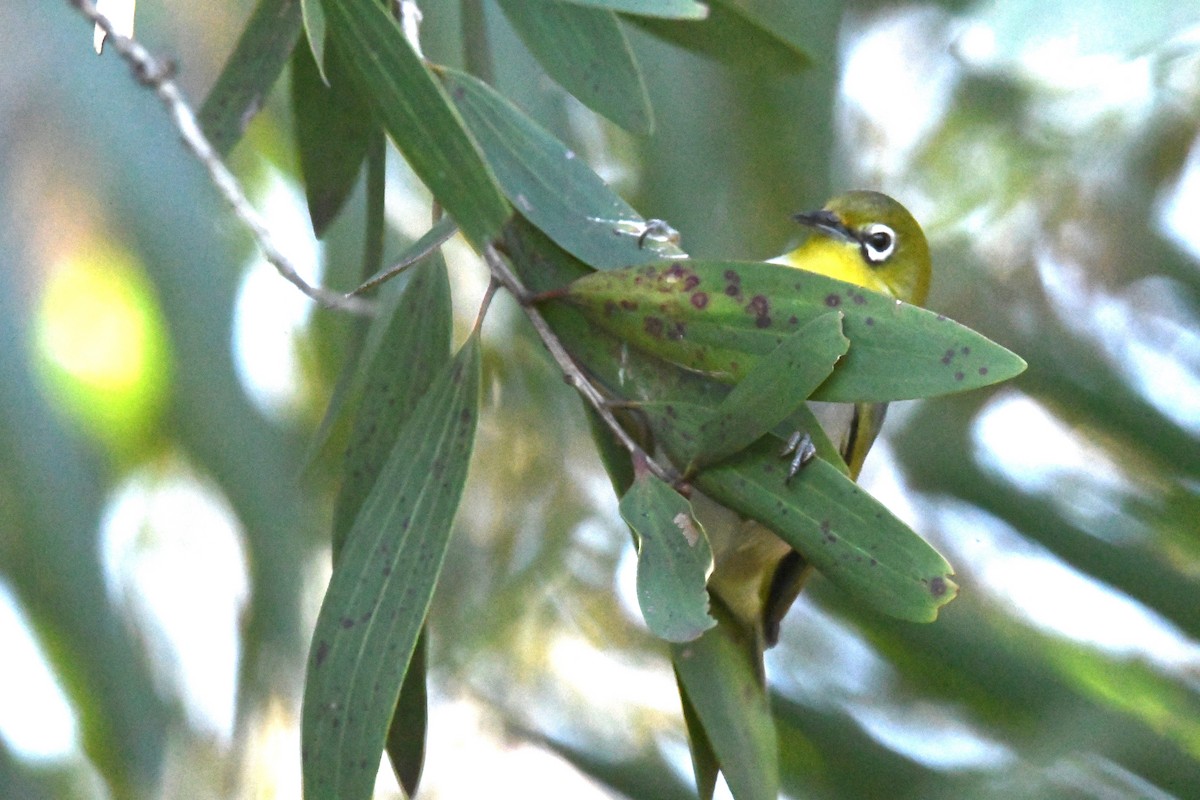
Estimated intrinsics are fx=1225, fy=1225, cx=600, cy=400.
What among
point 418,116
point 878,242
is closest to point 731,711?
point 418,116

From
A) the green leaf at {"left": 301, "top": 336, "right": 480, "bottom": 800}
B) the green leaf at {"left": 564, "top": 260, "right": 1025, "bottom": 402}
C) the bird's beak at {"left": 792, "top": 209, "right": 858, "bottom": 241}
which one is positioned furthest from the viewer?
the bird's beak at {"left": 792, "top": 209, "right": 858, "bottom": 241}

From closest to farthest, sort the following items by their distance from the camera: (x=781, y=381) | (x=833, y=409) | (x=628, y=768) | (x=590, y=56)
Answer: (x=781, y=381), (x=590, y=56), (x=833, y=409), (x=628, y=768)

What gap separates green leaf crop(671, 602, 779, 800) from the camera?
1.11m

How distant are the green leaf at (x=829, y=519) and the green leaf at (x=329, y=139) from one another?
46cm

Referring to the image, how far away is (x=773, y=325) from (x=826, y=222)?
843 mm

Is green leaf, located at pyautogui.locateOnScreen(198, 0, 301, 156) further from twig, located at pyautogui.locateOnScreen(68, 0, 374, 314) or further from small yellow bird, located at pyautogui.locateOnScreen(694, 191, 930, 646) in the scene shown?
small yellow bird, located at pyautogui.locateOnScreen(694, 191, 930, 646)

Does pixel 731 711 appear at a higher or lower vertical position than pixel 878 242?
lower

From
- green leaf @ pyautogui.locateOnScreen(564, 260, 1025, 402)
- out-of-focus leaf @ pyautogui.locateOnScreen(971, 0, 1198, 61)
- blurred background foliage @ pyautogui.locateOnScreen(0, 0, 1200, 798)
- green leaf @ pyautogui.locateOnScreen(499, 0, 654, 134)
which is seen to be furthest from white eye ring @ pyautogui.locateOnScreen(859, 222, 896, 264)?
out-of-focus leaf @ pyautogui.locateOnScreen(971, 0, 1198, 61)

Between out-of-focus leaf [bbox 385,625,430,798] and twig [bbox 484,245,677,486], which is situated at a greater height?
twig [bbox 484,245,677,486]

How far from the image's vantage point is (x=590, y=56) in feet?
3.59

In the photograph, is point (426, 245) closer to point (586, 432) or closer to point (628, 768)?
point (628, 768)

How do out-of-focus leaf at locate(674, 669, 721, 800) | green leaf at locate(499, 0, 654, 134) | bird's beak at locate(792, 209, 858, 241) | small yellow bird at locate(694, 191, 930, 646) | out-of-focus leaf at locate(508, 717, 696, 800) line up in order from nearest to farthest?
green leaf at locate(499, 0, 654, 134) < out-of-focus leaf at locate(674, 669, 721, 800) < small yellow bird at locate(694, 191, 930, 646) < bird's beak at locate(792, 209, 858, 241) < out-of-focus leaf at locate(508, 717, 696, 800)

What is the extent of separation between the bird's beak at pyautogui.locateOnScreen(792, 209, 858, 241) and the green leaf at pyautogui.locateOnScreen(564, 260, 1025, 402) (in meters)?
0.79

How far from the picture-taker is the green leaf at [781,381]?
33.6 inches
